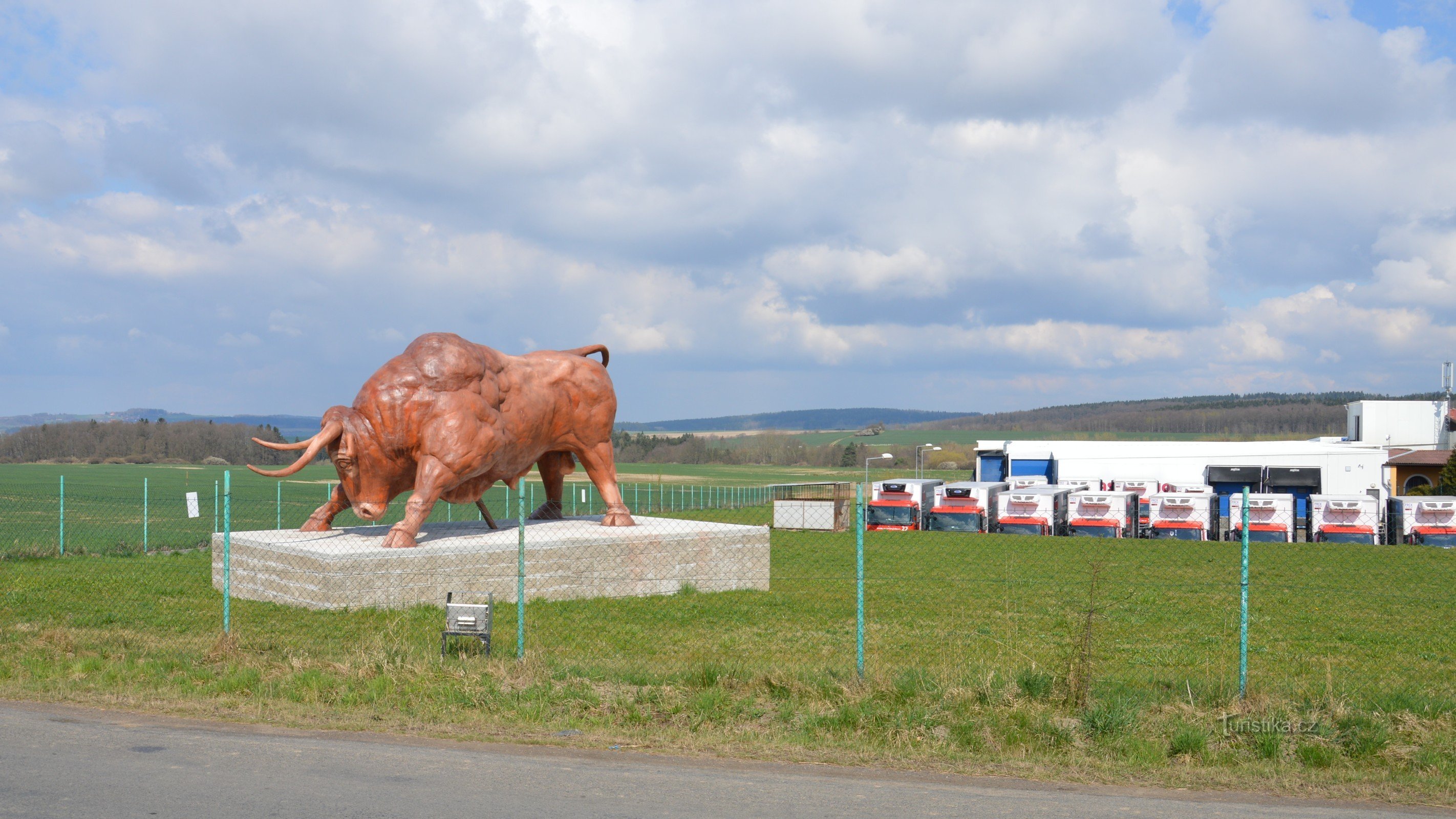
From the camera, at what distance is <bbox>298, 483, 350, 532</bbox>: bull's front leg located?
17.2 m

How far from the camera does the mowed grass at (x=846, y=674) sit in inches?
298

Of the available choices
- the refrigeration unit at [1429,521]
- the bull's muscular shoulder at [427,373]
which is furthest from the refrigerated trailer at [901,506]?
the bull's muscular shoulder at [427,373]

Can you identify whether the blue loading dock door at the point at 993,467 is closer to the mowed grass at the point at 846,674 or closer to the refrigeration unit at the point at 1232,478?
the refrigeration unit at the point at 1232,478

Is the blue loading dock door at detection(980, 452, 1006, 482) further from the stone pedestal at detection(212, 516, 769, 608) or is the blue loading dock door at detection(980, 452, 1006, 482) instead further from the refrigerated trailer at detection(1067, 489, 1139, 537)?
the stone pedestal at detection(212, 516, 769, 608)

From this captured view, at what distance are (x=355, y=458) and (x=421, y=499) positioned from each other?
121cm

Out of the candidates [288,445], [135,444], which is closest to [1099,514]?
[288,445]

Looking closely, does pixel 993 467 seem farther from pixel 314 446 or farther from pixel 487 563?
pixel 314 446

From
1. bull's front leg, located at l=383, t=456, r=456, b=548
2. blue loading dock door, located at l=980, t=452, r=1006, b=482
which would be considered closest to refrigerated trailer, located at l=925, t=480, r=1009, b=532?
blue loading dock door, located at l=980, t=452, r=1006, b=482

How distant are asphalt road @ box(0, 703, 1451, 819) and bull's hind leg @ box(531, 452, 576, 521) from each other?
458 inches

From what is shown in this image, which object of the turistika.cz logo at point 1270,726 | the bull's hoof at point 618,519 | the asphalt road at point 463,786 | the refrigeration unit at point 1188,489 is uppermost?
the bull's hoof at point 618,519

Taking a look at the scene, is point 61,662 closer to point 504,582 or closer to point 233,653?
point 233,653

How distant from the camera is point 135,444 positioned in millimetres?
89438

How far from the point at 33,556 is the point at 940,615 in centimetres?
1777

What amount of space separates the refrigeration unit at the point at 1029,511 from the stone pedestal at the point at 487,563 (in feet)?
65.6
